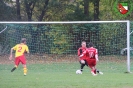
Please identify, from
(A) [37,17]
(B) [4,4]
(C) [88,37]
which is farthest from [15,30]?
(A) [37,17]

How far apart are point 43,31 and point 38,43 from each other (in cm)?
91

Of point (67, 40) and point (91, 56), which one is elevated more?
point (67, 40)

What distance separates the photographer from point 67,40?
83.0ft

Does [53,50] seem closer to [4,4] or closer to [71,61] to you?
[71,61]

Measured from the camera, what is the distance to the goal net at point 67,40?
25.0 metres

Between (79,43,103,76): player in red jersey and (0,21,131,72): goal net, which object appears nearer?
(79,43,103,76): player in red jersey

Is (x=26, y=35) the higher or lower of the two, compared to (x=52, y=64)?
higher

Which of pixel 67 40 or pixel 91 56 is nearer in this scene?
pixel 91 56

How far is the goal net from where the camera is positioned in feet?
82.0

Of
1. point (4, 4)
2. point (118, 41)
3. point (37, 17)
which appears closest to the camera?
point (118, 41)

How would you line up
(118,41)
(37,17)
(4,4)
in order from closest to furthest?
(118,41) < (4,4) < (37,17)

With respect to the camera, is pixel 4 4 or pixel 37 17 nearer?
pixel 4 4

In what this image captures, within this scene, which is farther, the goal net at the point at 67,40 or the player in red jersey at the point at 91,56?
the goal net at the point at 67,40

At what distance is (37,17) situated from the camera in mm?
41594
